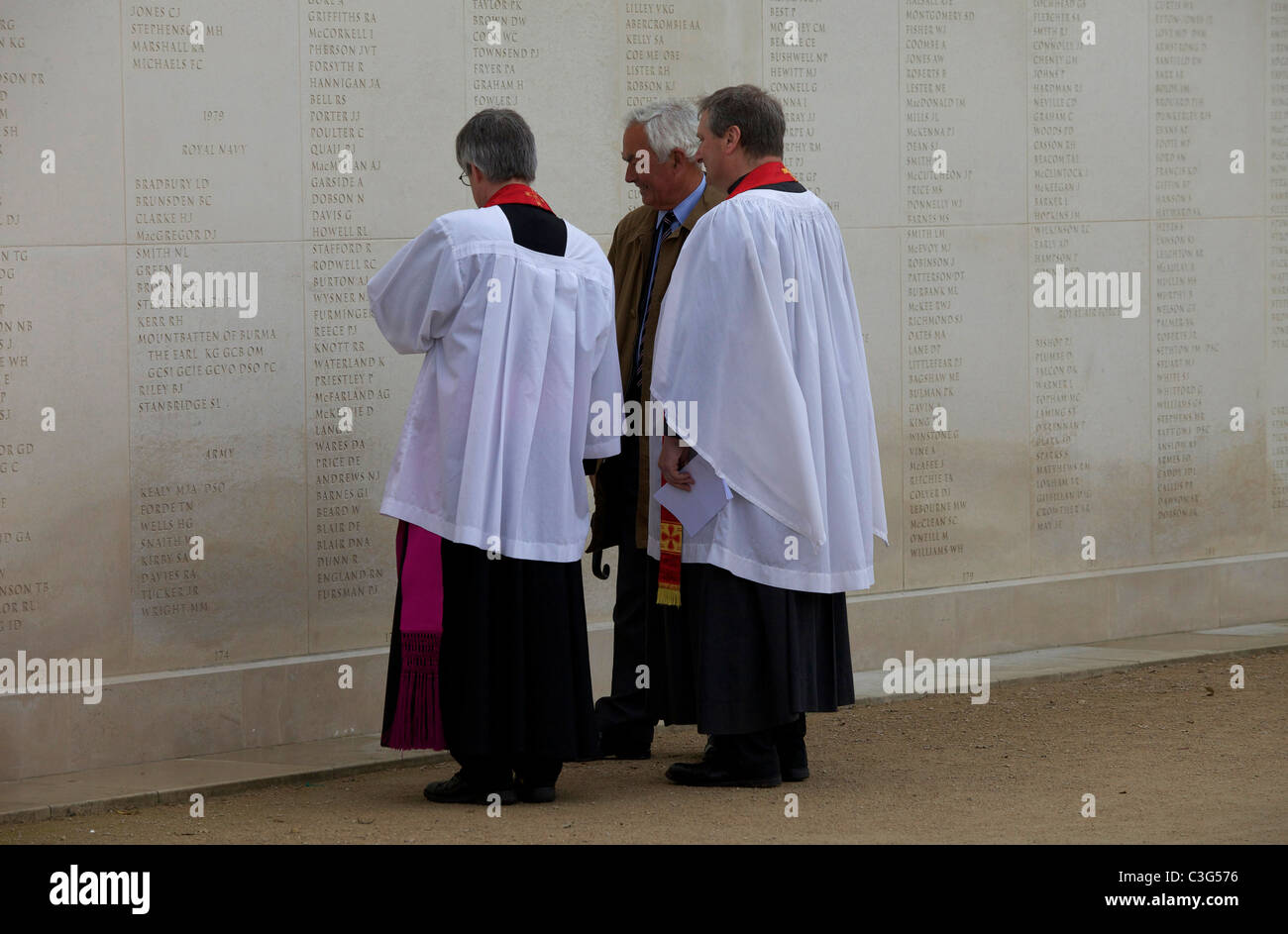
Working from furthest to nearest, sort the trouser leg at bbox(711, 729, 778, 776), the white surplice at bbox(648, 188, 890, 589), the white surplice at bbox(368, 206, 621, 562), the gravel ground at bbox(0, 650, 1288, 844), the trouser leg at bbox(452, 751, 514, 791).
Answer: the trouser leg at bbox(711, 729, 778, 776), the white surplice at bbox(648, 188, 890, 589), the trouser leg at bbox(452, 751, 514, 791), the white surplice at bbox(368, 206, 621, 562), the gravel ground at bbox(0, 650, 1288, 844)

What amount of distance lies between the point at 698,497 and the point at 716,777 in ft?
2.79

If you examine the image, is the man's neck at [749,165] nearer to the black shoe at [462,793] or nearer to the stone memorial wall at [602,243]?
the stone memorial wall at [602,243]

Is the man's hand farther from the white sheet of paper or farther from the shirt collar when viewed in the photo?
the shirt collar

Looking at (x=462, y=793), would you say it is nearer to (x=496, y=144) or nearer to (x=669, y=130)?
(x=496, y=144)

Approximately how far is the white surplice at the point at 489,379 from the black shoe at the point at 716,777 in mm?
802

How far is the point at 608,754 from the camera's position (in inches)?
225

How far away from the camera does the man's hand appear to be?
5113 mm

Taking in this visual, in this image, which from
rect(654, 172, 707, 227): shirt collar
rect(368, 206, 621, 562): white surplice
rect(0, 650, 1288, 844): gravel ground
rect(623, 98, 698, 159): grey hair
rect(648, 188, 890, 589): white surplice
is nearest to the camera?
rect(0, 650, 1288, 844): gravel ground

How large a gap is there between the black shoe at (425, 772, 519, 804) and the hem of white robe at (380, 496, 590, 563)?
680mm

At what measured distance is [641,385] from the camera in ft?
18.0

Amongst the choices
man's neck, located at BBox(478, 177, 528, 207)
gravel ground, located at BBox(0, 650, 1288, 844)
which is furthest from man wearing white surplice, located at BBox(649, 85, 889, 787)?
man's neck, located at BBox(478, 177, 528, 207)

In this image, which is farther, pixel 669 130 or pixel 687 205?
pixel 687 205

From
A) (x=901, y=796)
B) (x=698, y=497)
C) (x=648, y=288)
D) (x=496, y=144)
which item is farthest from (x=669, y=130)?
(x=901, y=796)

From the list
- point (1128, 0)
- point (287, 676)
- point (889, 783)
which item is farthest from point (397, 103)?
point (1128, 0)
